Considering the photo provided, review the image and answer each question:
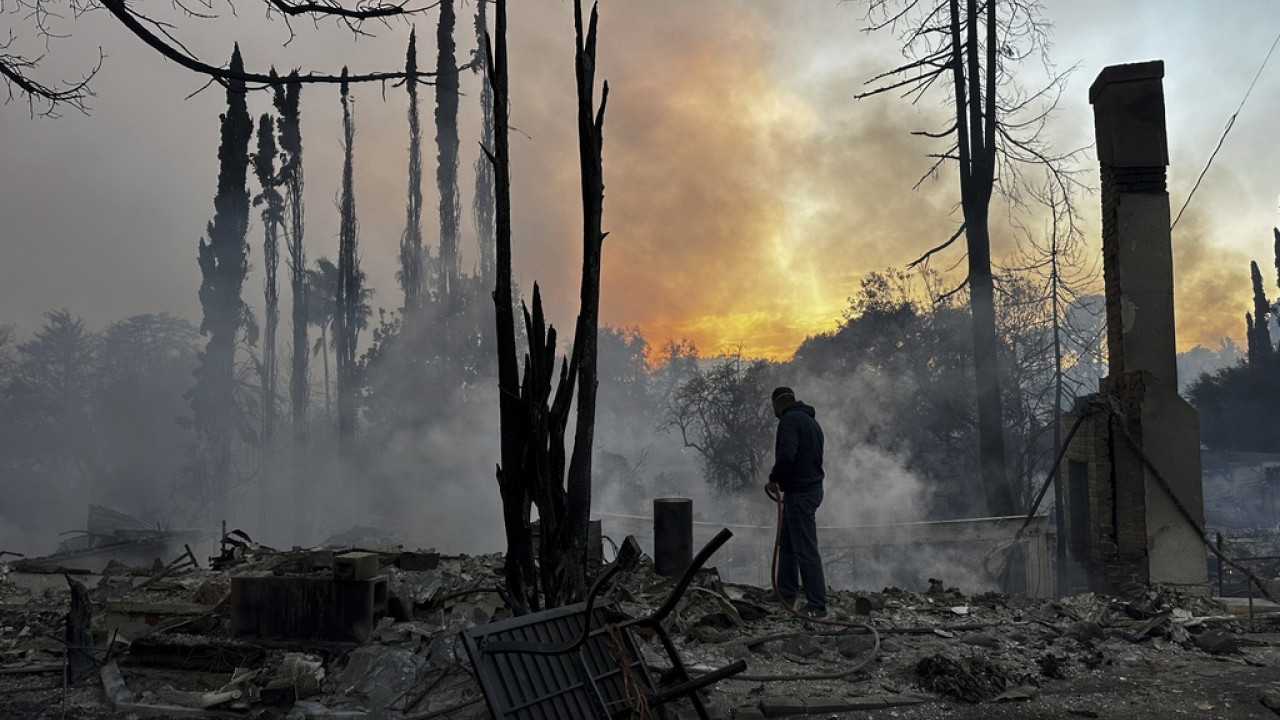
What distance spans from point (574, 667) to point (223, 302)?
34469 mm

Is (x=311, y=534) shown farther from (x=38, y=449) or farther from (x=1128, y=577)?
(x=1128, y=577)

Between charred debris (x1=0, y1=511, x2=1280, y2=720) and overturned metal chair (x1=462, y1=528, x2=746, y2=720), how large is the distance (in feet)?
3.12

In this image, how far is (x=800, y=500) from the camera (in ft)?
21.4

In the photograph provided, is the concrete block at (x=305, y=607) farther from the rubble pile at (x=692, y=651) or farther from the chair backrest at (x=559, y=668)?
the chair backrest at (x=559, y=668)

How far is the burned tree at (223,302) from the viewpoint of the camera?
102ft

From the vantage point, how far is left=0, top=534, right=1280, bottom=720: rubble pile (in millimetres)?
4641

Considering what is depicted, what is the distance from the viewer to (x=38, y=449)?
3269 centimetres

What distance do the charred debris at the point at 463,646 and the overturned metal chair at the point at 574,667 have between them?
950mm

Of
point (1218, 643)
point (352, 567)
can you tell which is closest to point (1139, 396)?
point (1218, 643)

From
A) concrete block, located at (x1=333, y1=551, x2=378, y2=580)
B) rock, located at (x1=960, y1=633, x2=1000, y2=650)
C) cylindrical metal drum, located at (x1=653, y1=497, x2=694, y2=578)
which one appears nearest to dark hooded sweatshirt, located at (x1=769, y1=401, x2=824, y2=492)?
cylindrical metal drum, located at (x1=653, y1=497, x2=694, y2=578)

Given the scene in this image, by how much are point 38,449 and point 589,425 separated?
131ft

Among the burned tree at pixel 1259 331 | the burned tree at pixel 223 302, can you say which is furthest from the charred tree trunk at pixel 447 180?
the burned tree at pixel 1259 331

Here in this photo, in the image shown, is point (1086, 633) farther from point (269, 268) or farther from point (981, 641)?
point (269, 268)

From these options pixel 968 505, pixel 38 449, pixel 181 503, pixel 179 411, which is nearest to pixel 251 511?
pixel 181 503
